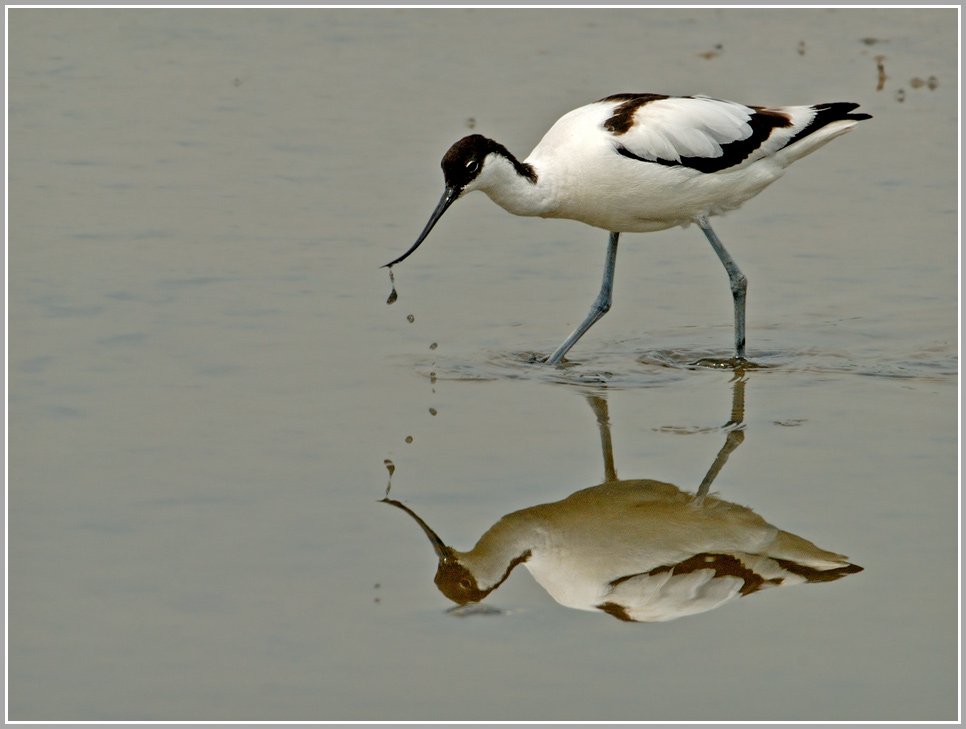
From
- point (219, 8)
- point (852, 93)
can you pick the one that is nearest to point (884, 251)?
point (852, 93)

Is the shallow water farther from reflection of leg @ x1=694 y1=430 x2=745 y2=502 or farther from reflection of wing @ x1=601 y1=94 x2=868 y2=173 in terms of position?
reflection of wing @ x1=601 y1=94 x2=868 y2=173

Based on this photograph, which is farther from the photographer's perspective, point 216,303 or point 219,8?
point 219,8

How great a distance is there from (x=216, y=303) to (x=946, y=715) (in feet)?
14.5

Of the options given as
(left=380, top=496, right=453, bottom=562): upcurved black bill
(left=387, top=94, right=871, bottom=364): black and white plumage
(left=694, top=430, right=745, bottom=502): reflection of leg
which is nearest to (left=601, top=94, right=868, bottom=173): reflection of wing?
(left=387, top=94, right=871, bottom=364): black and white plumage

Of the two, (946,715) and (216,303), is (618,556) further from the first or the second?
(216,303)

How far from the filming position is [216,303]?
7.27 meters

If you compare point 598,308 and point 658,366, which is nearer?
point 658,366

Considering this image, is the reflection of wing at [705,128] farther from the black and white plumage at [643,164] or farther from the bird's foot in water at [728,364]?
the bird's foot in water at [728,364]

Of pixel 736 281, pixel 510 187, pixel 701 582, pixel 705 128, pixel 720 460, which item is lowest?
pixel 701 582

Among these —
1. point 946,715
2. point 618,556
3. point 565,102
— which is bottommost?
point 946,715

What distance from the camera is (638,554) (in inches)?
189

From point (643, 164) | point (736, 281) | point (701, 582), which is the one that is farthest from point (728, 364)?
point (701, 582)

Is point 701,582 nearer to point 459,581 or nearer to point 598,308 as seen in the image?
point 459,581

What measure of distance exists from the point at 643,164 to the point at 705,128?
530 mm
